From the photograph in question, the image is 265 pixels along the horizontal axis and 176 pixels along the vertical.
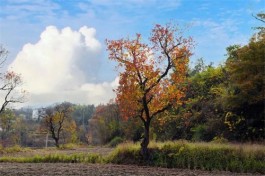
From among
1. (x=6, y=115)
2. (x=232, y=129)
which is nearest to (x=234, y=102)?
(x=232, y=129)

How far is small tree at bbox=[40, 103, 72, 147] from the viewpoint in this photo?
2125 inches

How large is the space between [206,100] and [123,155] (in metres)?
16.6

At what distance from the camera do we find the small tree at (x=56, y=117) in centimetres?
5397

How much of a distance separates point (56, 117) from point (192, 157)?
109 feet

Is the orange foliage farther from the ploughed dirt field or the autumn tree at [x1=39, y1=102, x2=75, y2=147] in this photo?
the autumn tree at [x1=39, y1=102, x2=75, y2=147]

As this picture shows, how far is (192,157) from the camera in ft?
78.2

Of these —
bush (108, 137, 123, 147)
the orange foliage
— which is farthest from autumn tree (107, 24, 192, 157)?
bush (108, 137, 123, 147)

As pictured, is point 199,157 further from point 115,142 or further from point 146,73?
point 115,142

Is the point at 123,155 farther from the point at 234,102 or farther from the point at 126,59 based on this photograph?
the point at 234,102

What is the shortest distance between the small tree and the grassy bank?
88.5ft

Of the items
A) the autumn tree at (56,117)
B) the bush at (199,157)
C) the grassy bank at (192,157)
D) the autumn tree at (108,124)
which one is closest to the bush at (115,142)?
the autumn tree at (108,124)

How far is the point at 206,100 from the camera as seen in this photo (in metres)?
40.1

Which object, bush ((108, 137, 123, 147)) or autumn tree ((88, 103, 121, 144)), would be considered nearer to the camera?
bush ((108, 137, 123, 147))

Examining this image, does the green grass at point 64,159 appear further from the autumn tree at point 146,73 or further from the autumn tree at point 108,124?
the autumn tree at point 108,124
